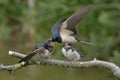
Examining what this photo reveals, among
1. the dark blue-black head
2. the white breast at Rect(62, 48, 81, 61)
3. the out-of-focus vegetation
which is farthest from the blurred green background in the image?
the dark blue-black head

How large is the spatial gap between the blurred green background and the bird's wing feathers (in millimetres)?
3344

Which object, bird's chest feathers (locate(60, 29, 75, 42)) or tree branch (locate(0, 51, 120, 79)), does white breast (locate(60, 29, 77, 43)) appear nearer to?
bird's chest feathers (locate(60, 29, 75, 42))

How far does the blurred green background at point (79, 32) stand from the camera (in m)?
8.34

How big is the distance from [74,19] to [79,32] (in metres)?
4.43

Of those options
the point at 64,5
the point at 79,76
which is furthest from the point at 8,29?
the point at 79,76

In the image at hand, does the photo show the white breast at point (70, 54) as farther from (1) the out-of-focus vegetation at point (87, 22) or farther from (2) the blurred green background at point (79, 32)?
(1) the out-of-focus vegetation at point (87, 22)

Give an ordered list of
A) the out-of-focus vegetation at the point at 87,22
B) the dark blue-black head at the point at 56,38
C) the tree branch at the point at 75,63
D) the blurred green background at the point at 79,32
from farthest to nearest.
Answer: the out-of-focus vegetation at the point at 87,22, the blurred green background at the point at 79,32, the dark blue-black head at the point at 56,38, the tree branch at the point at 75,63

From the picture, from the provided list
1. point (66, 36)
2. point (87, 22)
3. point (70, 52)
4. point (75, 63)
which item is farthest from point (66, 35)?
point (87, 22)

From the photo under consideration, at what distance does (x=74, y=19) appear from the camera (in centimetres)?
446

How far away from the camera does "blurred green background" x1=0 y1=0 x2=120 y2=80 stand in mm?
8338

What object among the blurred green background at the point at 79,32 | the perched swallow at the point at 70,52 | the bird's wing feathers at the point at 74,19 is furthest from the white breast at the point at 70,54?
the blurred green background at the point at 79,32

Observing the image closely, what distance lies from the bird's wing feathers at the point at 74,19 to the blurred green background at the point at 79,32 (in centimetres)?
334

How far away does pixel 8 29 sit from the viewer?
10.5m

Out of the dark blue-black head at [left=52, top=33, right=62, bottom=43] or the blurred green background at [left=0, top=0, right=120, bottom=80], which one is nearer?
the dark blue-black head at [left=52, top=33, right=62, bottom=43]
